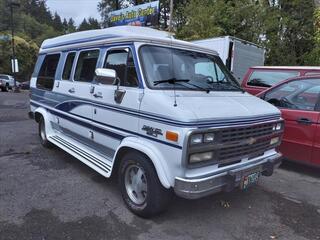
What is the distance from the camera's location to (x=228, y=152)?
4.03 m

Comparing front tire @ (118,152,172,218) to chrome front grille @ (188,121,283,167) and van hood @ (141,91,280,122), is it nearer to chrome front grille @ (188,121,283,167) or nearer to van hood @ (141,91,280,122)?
chrome front grille @ (188,121,283,167)

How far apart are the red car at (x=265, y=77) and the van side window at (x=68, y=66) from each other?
434cm

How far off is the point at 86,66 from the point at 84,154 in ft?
4.70

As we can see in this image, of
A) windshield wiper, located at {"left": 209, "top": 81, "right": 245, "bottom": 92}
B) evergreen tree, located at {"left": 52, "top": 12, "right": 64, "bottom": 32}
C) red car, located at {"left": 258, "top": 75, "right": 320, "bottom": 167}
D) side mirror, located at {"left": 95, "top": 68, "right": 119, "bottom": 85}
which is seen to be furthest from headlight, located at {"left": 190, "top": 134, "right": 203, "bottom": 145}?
evergreen tree, located at {"left": 52, "top": 12, "right": 64, "bottom": 32}

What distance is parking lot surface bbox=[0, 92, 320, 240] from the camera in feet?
13.0

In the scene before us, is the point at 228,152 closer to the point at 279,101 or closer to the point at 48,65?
the point at 279,101

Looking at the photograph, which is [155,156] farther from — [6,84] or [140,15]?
[6,84]

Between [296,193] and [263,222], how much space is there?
1364 mm

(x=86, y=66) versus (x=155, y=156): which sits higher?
(x=86, y=66)

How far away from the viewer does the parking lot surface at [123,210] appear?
397cm

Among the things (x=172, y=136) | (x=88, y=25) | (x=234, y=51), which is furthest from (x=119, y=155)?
(x=88, y=25)

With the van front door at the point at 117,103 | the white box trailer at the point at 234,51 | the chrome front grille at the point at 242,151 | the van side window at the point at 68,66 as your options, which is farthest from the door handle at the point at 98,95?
the white box trailer at the point at 234,51

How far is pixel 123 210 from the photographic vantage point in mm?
4527

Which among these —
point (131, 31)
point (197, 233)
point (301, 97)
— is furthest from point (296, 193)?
point (131, 31)
